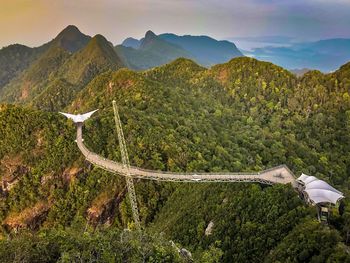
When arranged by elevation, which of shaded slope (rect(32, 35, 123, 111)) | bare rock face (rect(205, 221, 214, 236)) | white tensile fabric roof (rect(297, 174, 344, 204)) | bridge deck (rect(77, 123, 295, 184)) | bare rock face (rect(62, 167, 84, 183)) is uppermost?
shaded slope (rect(32, 35, 123, 111))

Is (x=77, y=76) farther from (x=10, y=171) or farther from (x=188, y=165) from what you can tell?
(x=188, y=165)

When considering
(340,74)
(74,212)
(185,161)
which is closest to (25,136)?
(74,212)

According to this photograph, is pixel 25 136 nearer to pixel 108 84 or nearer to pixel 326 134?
pixel 108 84

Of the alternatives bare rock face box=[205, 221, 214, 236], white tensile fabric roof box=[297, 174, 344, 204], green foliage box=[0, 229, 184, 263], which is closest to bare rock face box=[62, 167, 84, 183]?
green foliage box=[0, 229, 184, 263]

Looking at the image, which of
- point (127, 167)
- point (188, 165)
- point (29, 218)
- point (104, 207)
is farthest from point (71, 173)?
point (188, 165)

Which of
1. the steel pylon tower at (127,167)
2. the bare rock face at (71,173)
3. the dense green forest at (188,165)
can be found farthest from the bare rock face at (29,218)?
the steel pylon tower at (127,167)

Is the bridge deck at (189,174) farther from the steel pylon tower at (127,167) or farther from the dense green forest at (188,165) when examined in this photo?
the dense green forest at (188,165)

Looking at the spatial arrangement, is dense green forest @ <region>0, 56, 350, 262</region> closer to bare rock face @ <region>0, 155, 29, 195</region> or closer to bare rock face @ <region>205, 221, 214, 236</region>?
bare rock face @ <region>0, 155, 29, 195</region>
